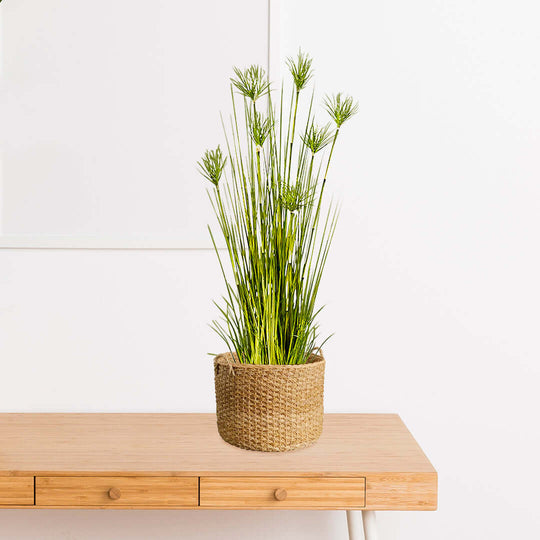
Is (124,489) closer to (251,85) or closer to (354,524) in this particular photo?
(354,524)

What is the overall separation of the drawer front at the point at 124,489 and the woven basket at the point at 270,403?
0.44 ft

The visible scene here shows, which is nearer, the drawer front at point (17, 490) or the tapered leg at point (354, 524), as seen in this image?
the drawer front at point (17, 490)

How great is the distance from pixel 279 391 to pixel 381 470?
0.21 m

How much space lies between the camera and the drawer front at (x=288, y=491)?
1.05 meters

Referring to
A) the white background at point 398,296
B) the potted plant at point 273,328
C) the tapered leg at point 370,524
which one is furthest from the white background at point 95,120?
Result: the tapered leg at point 370,524

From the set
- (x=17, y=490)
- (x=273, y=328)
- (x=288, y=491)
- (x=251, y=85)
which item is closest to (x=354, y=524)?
(x=288, y=491)

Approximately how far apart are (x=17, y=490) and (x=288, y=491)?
0.45 m

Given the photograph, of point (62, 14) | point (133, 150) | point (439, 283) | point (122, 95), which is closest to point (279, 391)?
point (439, 283)

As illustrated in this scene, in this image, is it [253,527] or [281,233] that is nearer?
[281,233]

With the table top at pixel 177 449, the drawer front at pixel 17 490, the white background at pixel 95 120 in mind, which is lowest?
the drawer front at pixel 17 490

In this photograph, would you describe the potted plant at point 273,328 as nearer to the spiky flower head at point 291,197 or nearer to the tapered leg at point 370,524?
the spiky flower head at point 291,197

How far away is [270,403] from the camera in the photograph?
1109 millimetres

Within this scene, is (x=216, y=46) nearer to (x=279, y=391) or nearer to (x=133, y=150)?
(x=133, y=150)

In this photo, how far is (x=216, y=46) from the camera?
4.64ft
